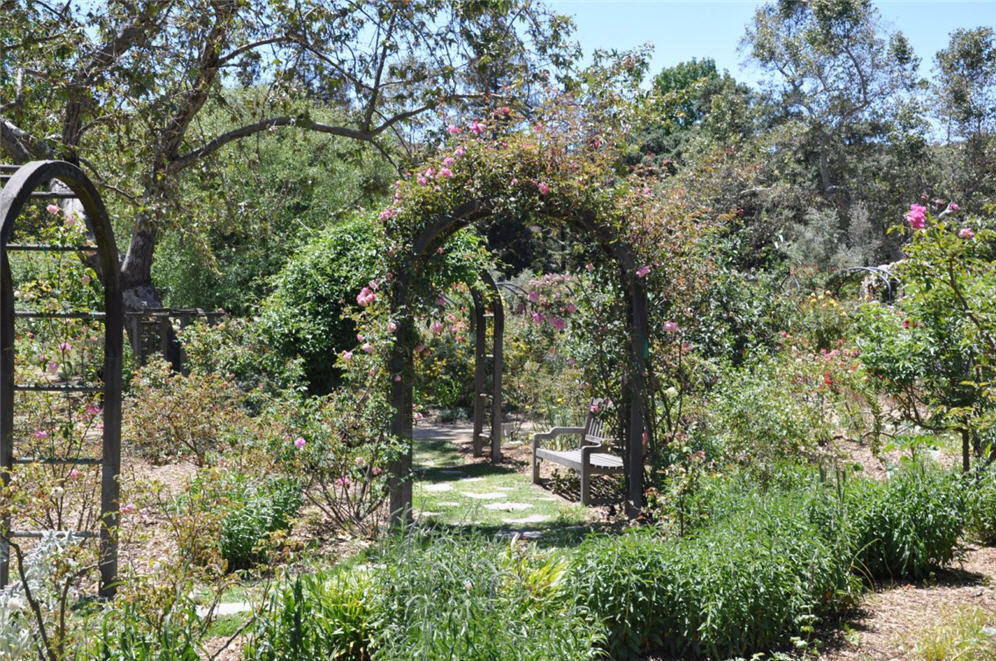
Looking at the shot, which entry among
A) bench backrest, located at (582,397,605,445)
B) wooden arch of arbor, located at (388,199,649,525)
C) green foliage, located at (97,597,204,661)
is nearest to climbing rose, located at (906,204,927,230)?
wooden arch of arbor, located at (388,199,649,525)

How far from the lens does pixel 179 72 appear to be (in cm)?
945

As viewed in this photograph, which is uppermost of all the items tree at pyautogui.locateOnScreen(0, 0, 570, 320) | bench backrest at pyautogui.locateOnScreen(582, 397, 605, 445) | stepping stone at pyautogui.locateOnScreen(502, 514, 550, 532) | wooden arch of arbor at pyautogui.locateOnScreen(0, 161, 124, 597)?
tree at pyautogui.locateOnScreen(0, 0, 570, 320)

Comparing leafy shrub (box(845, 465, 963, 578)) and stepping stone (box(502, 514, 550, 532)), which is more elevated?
leafy shrub (box(845, 465, 963, 578))

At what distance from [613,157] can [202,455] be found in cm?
395

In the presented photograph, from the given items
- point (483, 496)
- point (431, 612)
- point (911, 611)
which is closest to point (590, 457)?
point (483, 496)

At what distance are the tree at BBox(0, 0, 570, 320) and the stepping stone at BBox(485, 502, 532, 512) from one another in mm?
3997

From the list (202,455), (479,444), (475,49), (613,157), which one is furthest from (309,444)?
(475,49)

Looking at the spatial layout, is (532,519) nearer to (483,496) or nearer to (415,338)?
(483,496)

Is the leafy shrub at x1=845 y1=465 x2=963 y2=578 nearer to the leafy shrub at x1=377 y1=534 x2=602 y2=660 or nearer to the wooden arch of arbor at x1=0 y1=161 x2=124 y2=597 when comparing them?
the leafy shrub at x1=377 y1=534 x2=602 y2=660

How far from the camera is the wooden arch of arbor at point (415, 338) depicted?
624 cm

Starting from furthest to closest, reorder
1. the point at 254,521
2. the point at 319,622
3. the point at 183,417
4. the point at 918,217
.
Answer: the point at 183,417 → the point at 918,217 → the point at 254,521 → the point at 319,622

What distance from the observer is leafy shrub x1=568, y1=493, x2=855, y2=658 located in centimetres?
367

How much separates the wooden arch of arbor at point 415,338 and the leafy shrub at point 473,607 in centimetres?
242

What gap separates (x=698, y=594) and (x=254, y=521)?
2.69 meters
